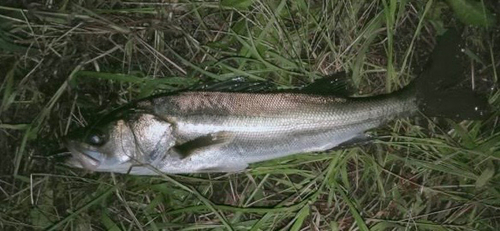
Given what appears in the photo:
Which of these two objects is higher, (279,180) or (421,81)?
(421,81)

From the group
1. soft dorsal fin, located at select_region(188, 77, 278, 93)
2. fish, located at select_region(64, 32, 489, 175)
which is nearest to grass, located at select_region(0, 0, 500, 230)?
soft dorsal fin, located at select_region(188, 77, 278, 93)

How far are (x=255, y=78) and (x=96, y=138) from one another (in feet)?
3.14

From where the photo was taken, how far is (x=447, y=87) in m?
3.01

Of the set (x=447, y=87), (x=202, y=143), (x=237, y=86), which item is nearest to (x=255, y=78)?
(x=237, y=86)

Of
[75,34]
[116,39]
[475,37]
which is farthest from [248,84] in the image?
[475,37]

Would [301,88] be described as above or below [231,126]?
above

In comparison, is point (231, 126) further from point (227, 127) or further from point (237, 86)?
point (237, 86)

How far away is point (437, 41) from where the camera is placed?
123 inches

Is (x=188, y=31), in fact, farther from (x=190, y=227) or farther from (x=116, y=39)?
(x=190, y=227)

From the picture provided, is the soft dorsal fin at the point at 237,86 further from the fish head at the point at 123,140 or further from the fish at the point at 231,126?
the fish head at the point at 123,140

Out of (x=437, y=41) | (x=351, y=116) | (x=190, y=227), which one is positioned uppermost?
(x=437, y=41)

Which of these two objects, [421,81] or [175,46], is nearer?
[421,81]

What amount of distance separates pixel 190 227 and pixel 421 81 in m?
1.56

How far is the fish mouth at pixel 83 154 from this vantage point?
281 centimetres
